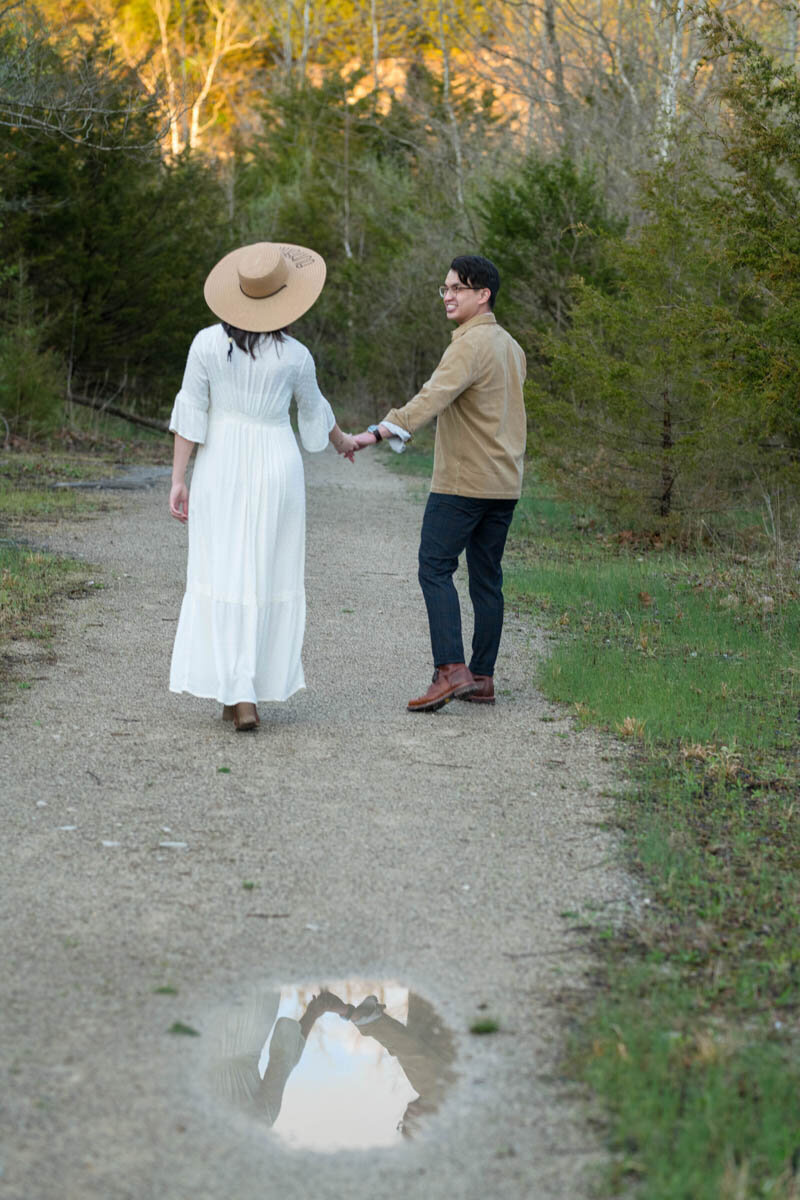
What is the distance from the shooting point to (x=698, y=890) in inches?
181

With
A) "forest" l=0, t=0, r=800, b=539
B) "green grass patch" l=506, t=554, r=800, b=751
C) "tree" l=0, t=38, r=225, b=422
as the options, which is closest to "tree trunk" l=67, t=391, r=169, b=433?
"forest" l=0, t=0, r=800, b=539

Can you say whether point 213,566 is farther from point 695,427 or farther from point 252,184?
point 252,184

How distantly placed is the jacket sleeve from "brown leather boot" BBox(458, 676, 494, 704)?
1365 mm

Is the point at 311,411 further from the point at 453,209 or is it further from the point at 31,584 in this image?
the point at 453,209

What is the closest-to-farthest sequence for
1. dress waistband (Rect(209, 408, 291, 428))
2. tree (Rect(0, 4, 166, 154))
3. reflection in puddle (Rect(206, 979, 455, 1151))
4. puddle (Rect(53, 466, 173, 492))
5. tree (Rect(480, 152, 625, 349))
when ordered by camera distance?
reflection in puddle (Rect(206, 979, 455, 1151)) < dress waistband (Rect(209, 408, 291, 428)) < tree (Rect(0, 4, 166, 154)) < puddle (Rect(53, 466, 173, 492)) < tree (Rect(480, 152, 625, 349))

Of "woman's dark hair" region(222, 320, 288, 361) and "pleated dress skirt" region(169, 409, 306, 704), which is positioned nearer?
"woman's dark hair" region(222, 320, 288, 361)

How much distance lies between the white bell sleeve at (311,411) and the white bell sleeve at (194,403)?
1.37ft

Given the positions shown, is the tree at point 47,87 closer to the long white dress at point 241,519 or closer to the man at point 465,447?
the man at point 465,447


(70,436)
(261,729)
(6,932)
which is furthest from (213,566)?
(70,436)

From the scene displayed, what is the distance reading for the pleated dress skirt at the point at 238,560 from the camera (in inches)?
253

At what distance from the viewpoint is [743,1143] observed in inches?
117

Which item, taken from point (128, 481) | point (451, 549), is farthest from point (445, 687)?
point (128, 481)

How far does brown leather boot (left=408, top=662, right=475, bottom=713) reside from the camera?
7.05 m

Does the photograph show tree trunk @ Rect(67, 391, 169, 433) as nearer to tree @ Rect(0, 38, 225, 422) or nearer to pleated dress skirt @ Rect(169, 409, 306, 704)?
tree @ Rect(0, 38, 225, 422)
